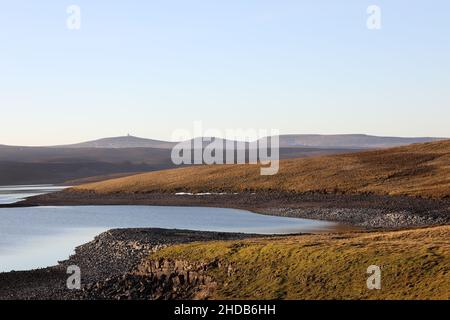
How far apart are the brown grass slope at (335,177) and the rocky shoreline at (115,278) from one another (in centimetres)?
5529

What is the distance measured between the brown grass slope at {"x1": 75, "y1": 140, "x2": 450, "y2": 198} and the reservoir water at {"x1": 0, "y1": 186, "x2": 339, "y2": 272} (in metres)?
21.9

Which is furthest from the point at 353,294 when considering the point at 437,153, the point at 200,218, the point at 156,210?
the point at 437,153

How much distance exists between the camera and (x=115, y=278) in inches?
1569

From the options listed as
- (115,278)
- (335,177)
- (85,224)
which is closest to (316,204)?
(335,177)

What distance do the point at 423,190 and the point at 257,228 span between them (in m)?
38.9

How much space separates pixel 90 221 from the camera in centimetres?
8556

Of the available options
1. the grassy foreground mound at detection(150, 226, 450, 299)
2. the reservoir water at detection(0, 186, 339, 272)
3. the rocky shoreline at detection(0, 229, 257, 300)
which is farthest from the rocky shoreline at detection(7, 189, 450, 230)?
the grassy foreground mound at detection(150, 226, 450, 299)

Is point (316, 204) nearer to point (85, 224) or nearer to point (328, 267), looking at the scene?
point (85, 224)

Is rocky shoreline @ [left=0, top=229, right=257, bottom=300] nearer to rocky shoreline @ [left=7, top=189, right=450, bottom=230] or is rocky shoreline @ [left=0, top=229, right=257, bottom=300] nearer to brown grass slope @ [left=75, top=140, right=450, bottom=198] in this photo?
rocky shoreline @ [left=7, top=189, right=450, bottom=230]

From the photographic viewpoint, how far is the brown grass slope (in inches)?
4252

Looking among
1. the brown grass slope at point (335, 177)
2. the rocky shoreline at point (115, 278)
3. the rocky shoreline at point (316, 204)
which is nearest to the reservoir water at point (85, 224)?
the rocky shoreline at point (115, 278)

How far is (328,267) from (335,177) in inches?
3370
